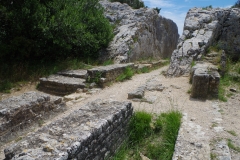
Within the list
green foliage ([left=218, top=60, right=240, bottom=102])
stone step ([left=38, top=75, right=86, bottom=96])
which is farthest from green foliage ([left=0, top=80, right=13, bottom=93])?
green foliage ([left=218, top=60, right=240, bottom=102])

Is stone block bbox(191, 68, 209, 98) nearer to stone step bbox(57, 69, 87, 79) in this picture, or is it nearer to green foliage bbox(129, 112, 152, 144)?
green foliage bbox(129, 112, 152, 144)

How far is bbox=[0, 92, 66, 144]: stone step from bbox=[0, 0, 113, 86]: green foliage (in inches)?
126

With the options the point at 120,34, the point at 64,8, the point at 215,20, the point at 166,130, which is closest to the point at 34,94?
the point at 166,130

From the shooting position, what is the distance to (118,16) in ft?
47.7

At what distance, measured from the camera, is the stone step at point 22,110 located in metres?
4.16

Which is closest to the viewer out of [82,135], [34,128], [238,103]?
[82,135]

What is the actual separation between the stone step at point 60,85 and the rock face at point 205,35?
3.78m

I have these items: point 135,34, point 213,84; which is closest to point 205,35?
point 135,34

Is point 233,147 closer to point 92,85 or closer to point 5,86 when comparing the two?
point 92,85

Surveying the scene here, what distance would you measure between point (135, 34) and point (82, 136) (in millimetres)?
10394

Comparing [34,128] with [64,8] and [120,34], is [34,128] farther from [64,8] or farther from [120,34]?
[120,34]

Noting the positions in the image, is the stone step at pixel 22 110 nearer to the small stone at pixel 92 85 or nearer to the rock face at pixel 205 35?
the small stone at pixel 92 85

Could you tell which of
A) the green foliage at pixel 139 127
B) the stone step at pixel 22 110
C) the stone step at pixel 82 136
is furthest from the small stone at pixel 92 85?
the green foliage at pixel 139 127

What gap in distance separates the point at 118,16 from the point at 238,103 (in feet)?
33.8
